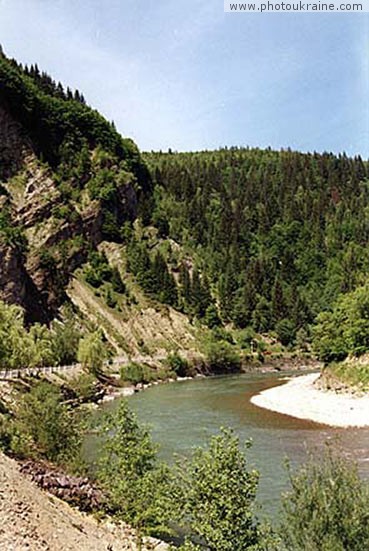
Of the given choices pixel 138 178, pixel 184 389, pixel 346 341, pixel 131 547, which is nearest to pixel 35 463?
pixel 131 547

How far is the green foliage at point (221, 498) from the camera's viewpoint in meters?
17.8

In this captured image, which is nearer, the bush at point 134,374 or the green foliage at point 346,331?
the green foliage at point 346,331

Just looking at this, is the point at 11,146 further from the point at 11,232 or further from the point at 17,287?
the point at 17,287

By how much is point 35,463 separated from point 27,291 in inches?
3434

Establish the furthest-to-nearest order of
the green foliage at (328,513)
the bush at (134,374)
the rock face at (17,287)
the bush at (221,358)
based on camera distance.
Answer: the bush at (221,358) → the rock face at (17,287) → the bush at (134,374) → the green foliage at (328,513)

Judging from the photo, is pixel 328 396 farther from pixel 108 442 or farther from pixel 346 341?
pixel 108 442

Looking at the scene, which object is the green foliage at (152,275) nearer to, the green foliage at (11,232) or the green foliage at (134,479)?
the green foliage at (11,232)

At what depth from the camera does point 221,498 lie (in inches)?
719

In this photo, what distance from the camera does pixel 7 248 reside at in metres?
104

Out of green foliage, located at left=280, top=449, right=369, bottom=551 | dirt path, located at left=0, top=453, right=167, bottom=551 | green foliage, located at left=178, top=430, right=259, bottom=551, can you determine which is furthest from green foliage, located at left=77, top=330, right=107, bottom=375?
green foliage, located at left=280, top=449, right=369, bottom=551

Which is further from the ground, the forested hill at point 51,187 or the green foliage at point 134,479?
the forested hill at point 51,187

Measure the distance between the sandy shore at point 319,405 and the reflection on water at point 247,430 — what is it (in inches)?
66.3

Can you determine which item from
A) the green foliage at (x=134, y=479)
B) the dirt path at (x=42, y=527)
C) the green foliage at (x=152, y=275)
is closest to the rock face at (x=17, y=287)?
the green foliage at (x=152, y=275)

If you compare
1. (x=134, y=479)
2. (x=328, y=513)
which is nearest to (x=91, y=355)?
(x=134, y=479)
